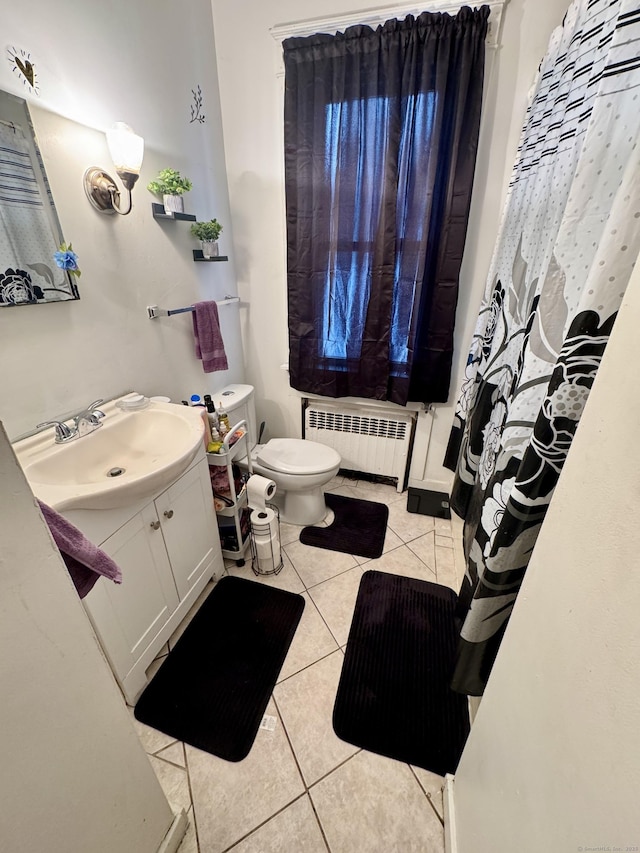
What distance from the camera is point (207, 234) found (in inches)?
65.0

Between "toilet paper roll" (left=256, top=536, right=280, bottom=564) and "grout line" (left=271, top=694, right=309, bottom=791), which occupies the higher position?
"toilet paper roll" (left=256, top=536, right=280, bottom=564)

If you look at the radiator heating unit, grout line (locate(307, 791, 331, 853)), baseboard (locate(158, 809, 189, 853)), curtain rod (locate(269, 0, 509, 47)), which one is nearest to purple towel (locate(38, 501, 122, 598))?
baseboard (locate(158, 809, 189, 853))

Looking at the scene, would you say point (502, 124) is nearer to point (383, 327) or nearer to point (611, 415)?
point (383, 327)

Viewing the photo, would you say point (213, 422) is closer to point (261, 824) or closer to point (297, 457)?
point (297, 457)

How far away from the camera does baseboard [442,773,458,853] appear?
0.89 metres

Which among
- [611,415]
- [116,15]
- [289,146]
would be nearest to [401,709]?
[611,415]

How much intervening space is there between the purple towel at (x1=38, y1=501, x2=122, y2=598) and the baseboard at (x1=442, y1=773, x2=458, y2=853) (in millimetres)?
1084

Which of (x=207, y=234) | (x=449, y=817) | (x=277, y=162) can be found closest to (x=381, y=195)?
(x=277, y=162)

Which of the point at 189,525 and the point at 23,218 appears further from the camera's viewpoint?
the point at 189,525

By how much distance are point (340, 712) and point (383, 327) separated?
1699mm

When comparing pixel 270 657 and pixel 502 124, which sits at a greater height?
pixel 502 124

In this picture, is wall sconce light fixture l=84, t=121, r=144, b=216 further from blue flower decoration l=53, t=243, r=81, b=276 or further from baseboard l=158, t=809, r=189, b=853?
baseboard l=158, t=809, r=189, b=853

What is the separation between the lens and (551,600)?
53 cm

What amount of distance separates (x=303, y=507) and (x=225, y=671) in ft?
2.87
